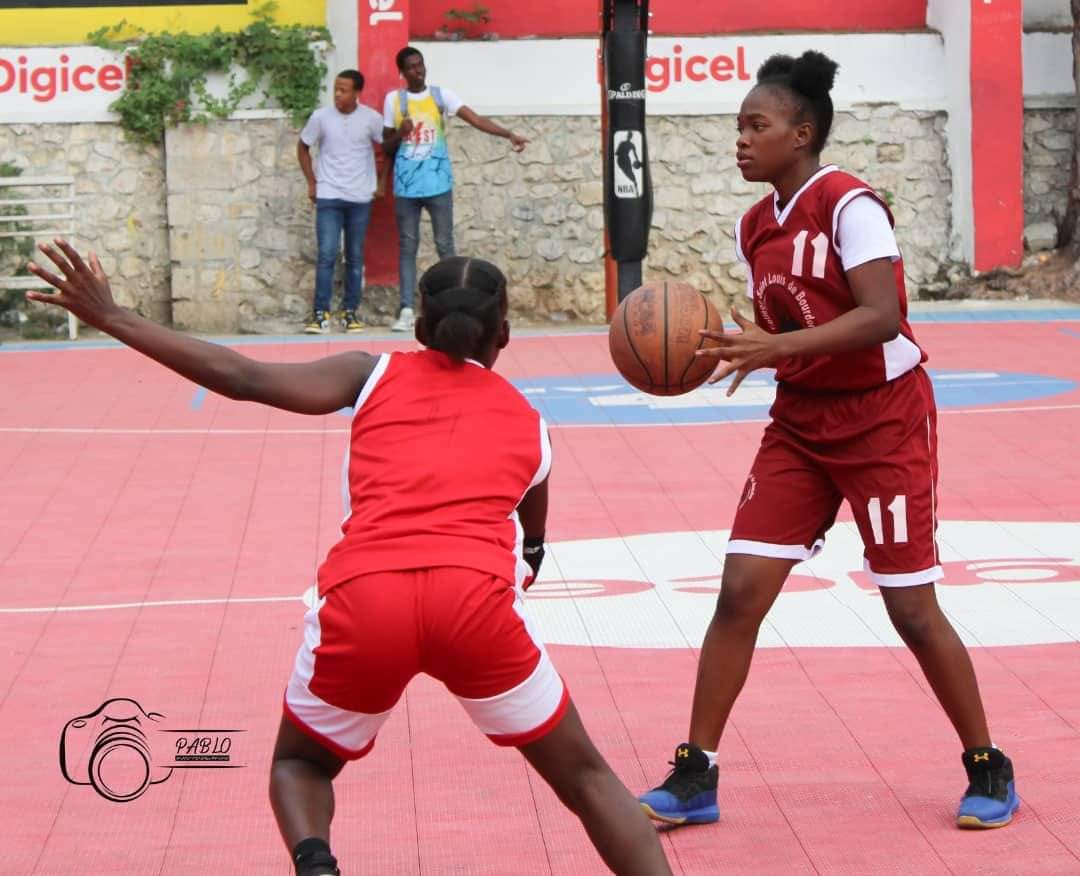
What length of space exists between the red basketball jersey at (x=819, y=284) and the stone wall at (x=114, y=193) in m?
13.0

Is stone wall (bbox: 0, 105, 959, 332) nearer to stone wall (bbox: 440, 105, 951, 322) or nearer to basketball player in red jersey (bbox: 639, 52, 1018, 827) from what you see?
stone wall (bbox: 440, 105, 951, 322)

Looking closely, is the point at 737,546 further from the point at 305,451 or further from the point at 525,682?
the point at 305,451

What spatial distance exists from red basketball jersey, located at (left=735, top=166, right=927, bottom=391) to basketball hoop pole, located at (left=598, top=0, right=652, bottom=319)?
10.3 meters

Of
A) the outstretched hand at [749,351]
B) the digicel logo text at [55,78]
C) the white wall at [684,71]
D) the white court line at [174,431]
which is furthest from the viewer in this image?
the white wall at [684,71]

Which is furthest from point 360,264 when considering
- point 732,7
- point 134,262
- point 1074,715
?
point 1074,715

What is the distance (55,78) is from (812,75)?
527 inches

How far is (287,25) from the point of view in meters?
17.2

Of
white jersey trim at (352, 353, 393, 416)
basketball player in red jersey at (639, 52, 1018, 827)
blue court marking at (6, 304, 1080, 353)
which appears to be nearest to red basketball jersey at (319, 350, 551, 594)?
white jersey trim at (352, 353, 393, 416)

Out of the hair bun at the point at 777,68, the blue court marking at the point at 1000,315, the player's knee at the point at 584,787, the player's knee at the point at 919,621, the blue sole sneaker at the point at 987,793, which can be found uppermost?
the hair bun at the point at 777,68

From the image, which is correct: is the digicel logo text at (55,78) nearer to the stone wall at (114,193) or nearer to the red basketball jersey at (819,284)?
the stone wall at (114,193)

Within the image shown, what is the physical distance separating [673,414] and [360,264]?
5.25m

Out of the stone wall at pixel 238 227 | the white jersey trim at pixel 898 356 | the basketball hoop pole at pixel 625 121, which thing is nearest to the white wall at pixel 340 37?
the stone wall at pixel 238 227

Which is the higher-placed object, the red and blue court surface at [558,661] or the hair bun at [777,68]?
the hair bun at [777,68]

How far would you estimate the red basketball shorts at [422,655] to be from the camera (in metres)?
3.68
